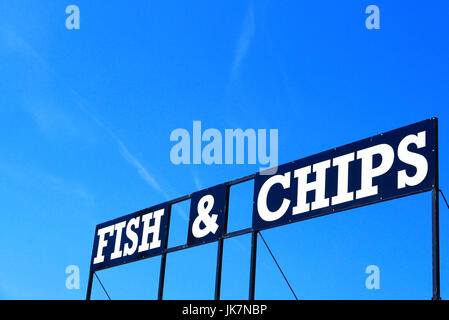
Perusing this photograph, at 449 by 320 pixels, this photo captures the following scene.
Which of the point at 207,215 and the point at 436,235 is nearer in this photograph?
the point at 436,235

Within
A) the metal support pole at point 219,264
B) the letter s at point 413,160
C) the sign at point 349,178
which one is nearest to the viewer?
the letter s at point 413,160

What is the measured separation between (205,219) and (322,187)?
355cm

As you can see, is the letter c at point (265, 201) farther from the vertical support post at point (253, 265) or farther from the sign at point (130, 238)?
the sign at point (130, 238)

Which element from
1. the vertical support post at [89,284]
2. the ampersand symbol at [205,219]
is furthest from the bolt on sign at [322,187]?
the vertical support post at [89,284]

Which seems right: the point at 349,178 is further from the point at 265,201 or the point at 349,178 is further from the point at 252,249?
the point at 252,249

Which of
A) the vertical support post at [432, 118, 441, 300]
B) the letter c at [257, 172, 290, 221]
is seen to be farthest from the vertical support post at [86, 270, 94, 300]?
the vertical support post at [432, 118, 441, 300]

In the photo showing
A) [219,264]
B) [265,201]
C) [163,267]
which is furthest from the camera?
[163,267]

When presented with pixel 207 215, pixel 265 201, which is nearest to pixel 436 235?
pixel 265 201

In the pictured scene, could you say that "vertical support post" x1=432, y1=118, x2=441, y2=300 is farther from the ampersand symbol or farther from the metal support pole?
the ampersand symbol

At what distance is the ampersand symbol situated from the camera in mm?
15797

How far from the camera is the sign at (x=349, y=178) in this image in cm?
1191

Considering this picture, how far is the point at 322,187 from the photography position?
13438 millimetres
